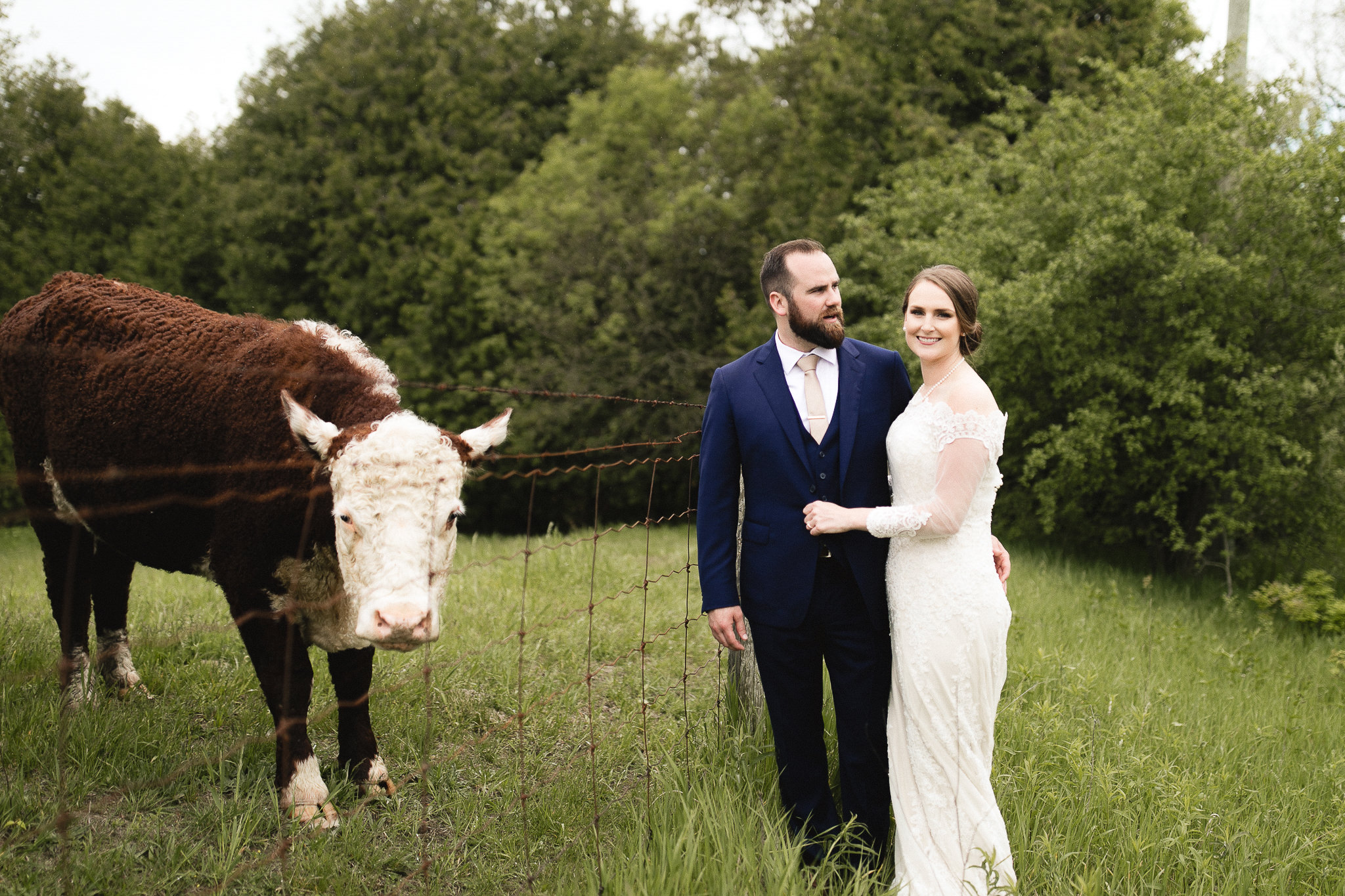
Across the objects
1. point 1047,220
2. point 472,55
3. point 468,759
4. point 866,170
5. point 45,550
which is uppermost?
point 472,55

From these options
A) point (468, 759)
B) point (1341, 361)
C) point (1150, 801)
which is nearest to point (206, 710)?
point (468, 759)

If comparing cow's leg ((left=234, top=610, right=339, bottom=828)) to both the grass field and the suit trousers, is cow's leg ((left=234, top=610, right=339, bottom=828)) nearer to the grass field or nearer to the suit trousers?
the grass field

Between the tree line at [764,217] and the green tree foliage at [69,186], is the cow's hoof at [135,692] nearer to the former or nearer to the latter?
the tree line at [764,217]

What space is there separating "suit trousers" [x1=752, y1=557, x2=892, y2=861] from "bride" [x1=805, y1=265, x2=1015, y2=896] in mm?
141

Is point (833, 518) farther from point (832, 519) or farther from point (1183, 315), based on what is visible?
point (1183, 315)

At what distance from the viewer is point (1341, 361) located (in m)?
7.83

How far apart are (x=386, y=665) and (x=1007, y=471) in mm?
8115

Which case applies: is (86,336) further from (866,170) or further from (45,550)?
(866,170)

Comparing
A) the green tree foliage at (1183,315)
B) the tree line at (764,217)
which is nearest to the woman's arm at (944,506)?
the green tree foliage at (1183,315)

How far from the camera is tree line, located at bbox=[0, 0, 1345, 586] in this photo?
7.98m

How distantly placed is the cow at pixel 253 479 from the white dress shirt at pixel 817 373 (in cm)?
96

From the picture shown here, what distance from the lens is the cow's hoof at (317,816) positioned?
2.95 metres

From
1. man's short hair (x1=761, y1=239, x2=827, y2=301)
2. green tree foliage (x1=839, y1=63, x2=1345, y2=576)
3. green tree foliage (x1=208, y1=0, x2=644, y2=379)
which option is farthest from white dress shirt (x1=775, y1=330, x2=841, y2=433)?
green tree foliage (x1=208, y1=0, x2=644, y2=379)

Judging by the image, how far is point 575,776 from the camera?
3.37 metres
